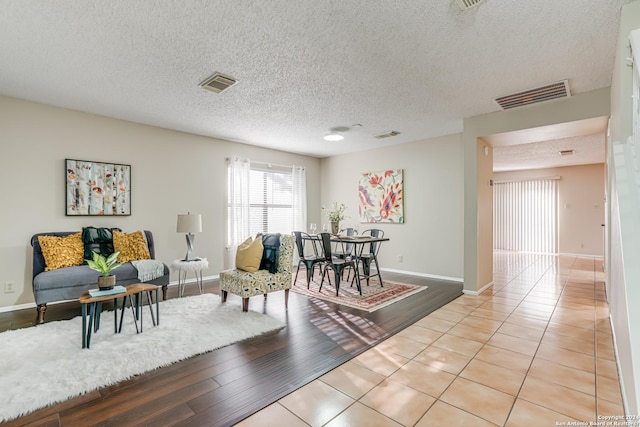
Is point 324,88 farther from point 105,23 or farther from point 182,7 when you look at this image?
point 105,23

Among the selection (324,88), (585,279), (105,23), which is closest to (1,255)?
(105,23)

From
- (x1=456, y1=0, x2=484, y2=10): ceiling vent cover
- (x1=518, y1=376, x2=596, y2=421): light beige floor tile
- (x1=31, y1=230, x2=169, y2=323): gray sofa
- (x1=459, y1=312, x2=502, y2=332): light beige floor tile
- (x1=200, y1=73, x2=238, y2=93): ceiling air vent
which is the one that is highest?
(x1=456, y1=0, x2=484, y2=10): ceiling vent cover

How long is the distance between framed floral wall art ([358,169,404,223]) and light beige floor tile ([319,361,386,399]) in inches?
161

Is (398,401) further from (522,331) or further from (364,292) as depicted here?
(364,292)

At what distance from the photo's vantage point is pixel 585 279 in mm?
5281


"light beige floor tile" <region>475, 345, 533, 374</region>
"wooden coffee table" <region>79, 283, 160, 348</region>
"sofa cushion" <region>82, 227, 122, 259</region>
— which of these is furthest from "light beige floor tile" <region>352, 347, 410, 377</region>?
"sofa cushion" <region>82, 227, 122, 259</region>

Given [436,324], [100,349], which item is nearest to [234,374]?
[100,349]

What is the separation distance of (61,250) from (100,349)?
182 centimetres

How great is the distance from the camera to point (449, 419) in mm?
1721

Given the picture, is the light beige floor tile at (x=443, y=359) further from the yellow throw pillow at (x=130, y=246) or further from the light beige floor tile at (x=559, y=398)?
the yellow throw pillow at (x=130, y=246)

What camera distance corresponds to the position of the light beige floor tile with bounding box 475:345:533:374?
232cm

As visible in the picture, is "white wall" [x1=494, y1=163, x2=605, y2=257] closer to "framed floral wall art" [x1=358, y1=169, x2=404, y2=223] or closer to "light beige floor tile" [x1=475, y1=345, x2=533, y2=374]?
"framed floral wall art" [x1=358, y1=169, x2=404, y2=223]

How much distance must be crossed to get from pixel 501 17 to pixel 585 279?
17.1ft

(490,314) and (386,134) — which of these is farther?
(386,134)
